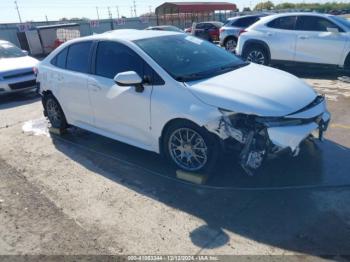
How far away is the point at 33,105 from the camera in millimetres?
8891

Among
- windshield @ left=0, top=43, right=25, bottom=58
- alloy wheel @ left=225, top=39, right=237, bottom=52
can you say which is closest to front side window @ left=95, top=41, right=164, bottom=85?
windshield @ left=0, top=43, right=25, bottom=58

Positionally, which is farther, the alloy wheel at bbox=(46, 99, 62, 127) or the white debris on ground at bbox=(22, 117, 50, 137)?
the white debris on ground at bbox=(22, 117, 50, 137)

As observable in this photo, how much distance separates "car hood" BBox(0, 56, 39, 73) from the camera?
31.5 ft

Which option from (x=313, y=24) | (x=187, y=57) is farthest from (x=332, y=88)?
(x=187, y=57)

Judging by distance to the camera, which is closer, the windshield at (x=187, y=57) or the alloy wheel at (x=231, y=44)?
the windshield at (x=187, y=57)

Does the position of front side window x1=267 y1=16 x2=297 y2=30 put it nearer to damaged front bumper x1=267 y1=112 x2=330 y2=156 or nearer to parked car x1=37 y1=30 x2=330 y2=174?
parked car x1=37 y1=30 x2=330 y2=174

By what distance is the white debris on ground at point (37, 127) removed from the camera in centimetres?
660

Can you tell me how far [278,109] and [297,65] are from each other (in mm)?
6708

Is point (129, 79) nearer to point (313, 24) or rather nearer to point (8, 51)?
point (313, 24)

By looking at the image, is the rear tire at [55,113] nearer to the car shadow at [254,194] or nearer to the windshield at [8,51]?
the car shadow at [254,194]

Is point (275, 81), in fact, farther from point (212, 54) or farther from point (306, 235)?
point (306, 235)

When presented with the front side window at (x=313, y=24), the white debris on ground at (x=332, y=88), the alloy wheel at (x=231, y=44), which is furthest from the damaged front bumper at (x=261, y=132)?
the alloy wheel at (x=231, y=44)

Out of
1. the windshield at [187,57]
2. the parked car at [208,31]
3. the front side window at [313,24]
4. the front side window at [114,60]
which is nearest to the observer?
the windshield at [187,57]

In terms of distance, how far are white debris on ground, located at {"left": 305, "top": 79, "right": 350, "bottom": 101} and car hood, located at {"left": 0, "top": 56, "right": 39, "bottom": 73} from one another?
7.59 metres
